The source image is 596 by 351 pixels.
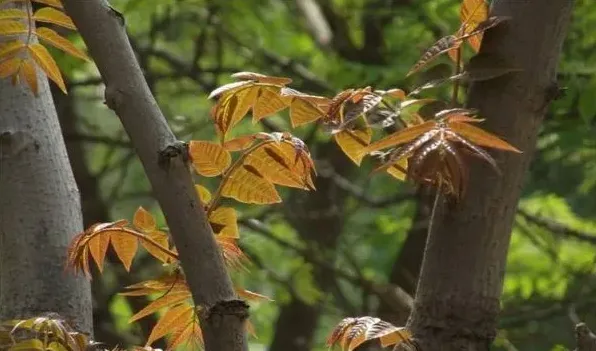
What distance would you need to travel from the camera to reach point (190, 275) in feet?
2.63

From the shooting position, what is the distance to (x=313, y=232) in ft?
11.7

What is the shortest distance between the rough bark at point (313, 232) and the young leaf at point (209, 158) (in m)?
2.32

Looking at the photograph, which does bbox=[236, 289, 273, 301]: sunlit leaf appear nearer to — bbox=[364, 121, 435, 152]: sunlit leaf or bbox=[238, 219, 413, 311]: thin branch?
bbox=[364, 121, 435, 152]: sunlit leaf

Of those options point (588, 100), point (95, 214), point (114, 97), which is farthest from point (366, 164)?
point (114, 97)

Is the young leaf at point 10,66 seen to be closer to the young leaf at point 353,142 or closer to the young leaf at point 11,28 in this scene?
the young leaf at point 11,28

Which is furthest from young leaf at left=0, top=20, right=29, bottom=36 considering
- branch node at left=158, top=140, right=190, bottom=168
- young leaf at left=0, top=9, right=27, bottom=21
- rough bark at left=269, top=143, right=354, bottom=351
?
rough bark at left=269, top=143, right=354, bottom=351

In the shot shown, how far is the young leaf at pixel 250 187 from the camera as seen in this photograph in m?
0.96

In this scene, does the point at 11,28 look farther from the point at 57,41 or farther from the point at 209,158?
the point at 209,158

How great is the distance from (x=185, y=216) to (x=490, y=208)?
0.31m

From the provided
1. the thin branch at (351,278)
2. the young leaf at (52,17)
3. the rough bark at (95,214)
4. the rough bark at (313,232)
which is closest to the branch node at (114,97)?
the young leaf at (52,17)

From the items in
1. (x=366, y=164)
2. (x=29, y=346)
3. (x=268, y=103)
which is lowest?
(x=29, y=346)

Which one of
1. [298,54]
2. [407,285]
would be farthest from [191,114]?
[407,285]

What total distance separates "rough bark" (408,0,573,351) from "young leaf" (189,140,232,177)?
0.67 ft

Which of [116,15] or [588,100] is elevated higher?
[588,100]
